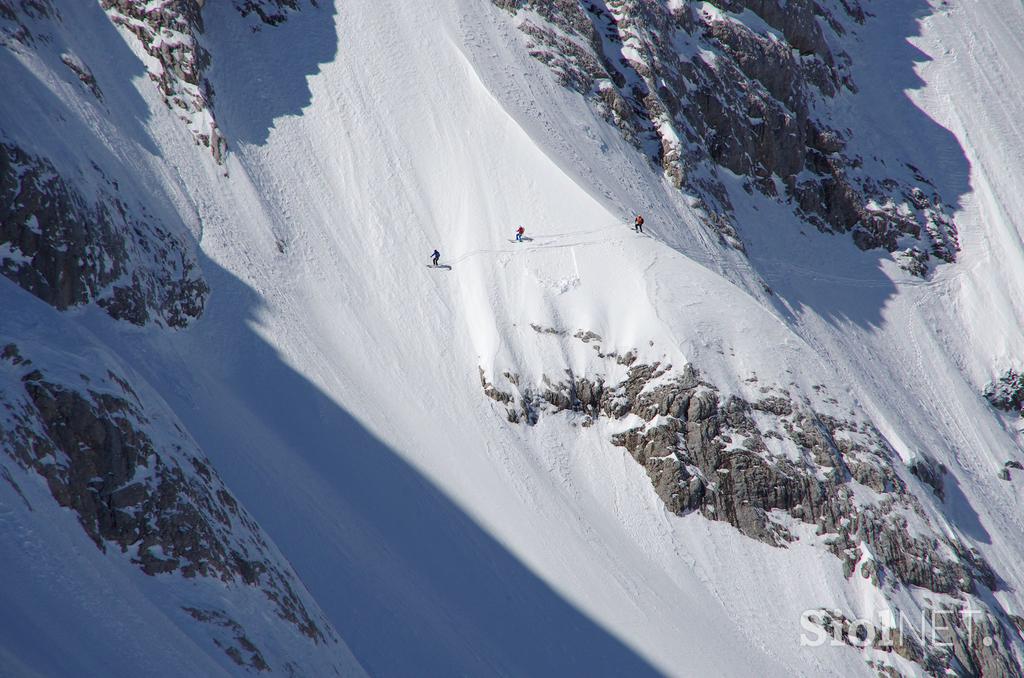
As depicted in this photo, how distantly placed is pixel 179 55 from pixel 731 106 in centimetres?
2980

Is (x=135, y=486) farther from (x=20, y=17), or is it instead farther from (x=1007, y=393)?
(x=1007, y=393)

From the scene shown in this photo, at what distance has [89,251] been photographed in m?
26.8

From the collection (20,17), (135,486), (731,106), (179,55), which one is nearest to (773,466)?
(135,486)

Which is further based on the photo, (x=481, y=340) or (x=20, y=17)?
(x=481, y=340)

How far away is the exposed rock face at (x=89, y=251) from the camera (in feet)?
81.1

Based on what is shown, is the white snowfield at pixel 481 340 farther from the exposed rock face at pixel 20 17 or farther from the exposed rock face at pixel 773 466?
the exposed rock face at pixel 20 17

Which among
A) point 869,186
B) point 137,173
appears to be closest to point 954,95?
point 869,186

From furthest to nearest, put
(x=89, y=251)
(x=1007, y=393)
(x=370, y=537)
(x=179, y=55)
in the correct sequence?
(x=1007, y=393) < (x=179, y=55) < (x=370, y=537) < (x=89, y=251)

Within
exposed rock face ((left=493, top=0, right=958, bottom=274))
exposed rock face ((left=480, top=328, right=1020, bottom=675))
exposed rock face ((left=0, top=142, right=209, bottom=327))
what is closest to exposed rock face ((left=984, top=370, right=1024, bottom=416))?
exposed rock face ((left=493, top=0, right=958, bottom=274))

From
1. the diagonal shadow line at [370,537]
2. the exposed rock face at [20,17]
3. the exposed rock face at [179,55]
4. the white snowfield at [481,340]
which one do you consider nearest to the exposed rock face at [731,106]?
the white snowfield at [481,340]

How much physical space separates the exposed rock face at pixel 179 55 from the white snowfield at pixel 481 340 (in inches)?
32.5

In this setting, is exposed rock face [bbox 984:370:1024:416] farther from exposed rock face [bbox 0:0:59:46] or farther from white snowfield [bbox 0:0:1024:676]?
exposed rock face [bbox 0:0:59:46]

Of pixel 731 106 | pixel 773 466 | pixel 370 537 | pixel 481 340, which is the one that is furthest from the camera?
pixel 731 106

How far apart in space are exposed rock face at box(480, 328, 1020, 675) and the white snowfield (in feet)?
2.28
